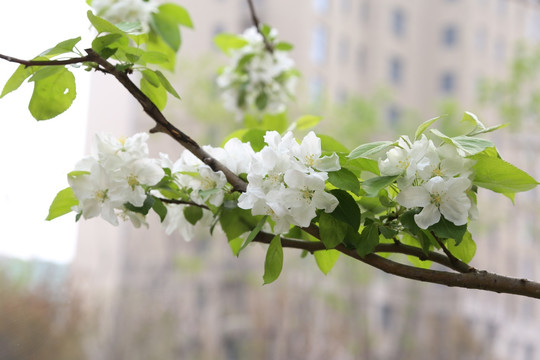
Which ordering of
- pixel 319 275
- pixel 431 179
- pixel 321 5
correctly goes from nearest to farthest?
pixel 431 179 < pixel 319 275 < pixel 321 5

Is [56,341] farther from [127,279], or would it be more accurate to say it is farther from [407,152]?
[407,152]

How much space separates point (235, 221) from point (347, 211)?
0.09 metres

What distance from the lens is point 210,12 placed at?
9188 mm

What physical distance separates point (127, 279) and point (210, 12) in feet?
11.7

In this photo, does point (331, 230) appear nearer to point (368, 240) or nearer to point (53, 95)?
point (368, 240)

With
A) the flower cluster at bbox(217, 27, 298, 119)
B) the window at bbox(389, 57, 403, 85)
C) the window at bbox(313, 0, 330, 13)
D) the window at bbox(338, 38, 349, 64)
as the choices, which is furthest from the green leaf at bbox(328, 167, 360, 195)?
the window at bbox(389, 57, 403, 85)

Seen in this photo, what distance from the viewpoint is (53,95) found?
0.45m

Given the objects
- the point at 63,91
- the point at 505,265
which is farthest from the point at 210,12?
the point at 63,91

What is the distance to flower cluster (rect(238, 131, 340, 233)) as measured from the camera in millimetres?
379

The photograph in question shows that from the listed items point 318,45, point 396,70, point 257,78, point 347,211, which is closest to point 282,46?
point 257,78

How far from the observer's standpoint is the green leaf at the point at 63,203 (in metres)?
0.45

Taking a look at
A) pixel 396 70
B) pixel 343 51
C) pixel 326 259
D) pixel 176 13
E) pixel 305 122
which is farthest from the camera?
pixel 396 70

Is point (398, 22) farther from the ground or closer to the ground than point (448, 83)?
farther from the ground

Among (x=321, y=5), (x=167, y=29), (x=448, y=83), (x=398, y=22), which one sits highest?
(x=398, y=22)
